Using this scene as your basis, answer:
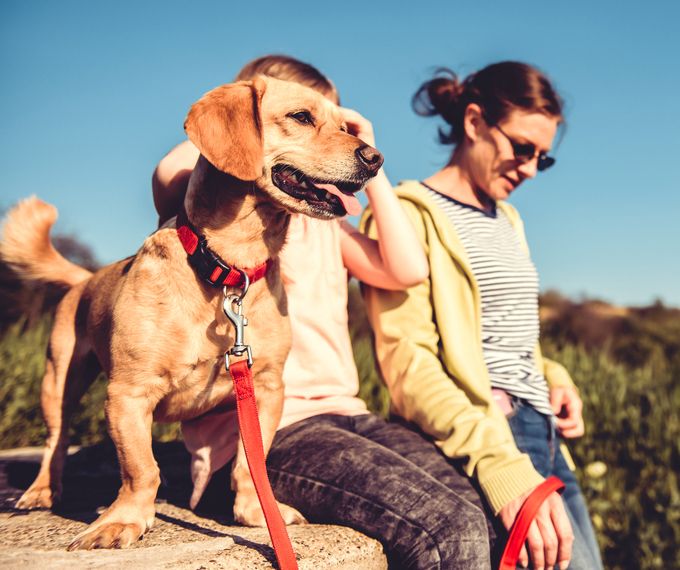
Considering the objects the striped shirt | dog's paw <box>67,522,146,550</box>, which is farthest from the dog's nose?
dog's paw <box>67,522,146,550</box>

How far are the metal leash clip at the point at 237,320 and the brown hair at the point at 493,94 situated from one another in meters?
Answer: 1.84

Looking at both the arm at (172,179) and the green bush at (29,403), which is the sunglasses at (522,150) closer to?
the arm at (172,179)

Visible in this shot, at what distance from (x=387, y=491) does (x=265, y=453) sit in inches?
17.3

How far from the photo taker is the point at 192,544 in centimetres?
190

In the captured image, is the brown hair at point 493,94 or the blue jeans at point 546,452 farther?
the brown hair at point 493,94

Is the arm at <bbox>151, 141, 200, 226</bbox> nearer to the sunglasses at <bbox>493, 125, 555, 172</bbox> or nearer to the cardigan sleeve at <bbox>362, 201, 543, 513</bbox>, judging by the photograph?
the cardigan sleeve at <bbox>362, 201, 543, 513</bbox>

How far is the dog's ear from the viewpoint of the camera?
2.14 m

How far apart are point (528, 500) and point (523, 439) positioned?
0.58 meters

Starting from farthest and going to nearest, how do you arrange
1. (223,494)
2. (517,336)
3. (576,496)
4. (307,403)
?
(517,336)
(576,496)
(307,403)
(223,494)

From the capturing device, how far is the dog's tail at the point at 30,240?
3.09m

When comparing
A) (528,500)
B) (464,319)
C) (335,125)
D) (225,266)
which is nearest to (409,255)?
(464,319)

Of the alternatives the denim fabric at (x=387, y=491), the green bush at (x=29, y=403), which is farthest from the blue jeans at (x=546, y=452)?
the green bush at (x=29, y=403)

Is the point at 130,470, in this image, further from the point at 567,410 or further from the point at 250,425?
the point at 567,410

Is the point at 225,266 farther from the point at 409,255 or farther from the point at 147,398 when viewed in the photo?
the point at 409,255
